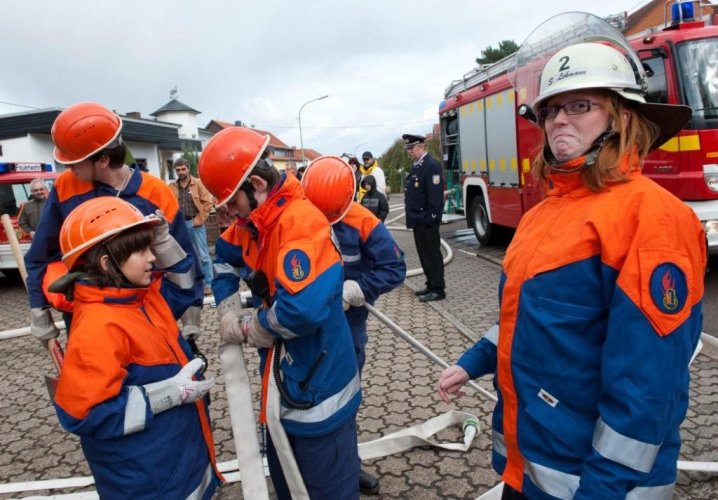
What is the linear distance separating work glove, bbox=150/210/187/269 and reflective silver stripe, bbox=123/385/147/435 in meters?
0.79

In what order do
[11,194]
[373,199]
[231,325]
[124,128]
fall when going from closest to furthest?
[231,325] < [373,199] < [11,194] < [124,128]

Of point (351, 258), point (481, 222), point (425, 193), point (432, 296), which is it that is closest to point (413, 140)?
point (425, 193)

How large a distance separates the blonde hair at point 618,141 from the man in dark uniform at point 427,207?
5125mm

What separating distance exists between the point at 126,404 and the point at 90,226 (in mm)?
656

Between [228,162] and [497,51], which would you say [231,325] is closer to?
[228,162]

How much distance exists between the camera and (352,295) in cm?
263

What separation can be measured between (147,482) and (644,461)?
5.15ft

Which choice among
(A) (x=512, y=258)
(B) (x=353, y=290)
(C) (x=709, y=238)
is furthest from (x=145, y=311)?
(C) (x=709, y=238)

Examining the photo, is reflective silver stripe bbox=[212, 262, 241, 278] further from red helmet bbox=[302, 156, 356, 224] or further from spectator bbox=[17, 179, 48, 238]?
spectator bbox=[17, 179, 48, 238]

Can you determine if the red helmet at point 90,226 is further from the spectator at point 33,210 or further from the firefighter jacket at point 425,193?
the spectator at point 33,210

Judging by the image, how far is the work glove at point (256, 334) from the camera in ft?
6.12

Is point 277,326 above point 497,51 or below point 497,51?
below

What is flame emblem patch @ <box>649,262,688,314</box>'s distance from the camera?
1.13 metres

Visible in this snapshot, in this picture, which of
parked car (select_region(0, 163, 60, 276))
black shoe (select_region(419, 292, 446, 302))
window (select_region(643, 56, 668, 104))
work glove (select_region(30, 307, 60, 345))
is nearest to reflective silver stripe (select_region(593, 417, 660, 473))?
work glove (select_region(30, 307, 60, 345))
